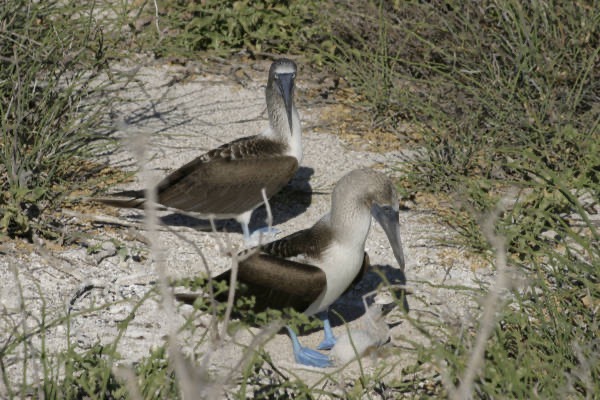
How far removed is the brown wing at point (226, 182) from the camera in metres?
5.59

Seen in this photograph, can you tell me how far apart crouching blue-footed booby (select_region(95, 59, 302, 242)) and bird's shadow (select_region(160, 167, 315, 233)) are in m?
0.23

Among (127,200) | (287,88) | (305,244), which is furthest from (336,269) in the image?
(287,88)

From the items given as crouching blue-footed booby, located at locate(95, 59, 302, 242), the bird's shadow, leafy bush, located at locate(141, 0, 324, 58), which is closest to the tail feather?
crouching blue-footed booby, located at locate(95, 59, 302, 242)

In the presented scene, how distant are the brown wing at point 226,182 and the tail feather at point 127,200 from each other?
0.14 meters

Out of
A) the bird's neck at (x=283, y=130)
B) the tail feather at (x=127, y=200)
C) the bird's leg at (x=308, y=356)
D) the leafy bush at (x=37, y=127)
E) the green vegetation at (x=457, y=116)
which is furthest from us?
the bird's neck at (x=283, y=130)

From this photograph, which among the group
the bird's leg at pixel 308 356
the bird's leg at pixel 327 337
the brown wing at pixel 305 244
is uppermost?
the brown wing at pixel 305 244

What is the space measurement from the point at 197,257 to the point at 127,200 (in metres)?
0.54

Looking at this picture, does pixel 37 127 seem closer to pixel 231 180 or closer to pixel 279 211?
pixel 231 180

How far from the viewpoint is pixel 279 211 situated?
239 inches

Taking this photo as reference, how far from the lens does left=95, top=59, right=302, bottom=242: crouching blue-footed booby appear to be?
5.58m

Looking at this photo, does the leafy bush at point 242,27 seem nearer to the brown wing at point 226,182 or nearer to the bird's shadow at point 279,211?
the bird's shadow at point 279,211

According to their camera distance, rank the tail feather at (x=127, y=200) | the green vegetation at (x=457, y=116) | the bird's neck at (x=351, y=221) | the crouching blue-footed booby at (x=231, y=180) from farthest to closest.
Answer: the crouching blue-footed booby at (x=231, y=180)
the tail feather at (x=127, y=200)
the bird's neck at (x=351, y=221)
the green vegetation at (x=457, y=116)

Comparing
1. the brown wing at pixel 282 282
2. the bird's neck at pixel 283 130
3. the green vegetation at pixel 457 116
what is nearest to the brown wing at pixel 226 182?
the bird's neck at pixel 283 130

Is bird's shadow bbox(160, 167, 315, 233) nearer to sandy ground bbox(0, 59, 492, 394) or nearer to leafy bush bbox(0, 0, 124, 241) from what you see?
sandy ground bbox(0, 59, 492, 394)
